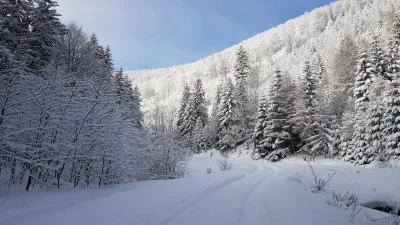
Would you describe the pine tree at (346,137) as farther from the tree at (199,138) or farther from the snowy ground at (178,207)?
the tree at (199,138)

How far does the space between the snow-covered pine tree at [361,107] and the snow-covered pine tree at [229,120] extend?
59.6 feet

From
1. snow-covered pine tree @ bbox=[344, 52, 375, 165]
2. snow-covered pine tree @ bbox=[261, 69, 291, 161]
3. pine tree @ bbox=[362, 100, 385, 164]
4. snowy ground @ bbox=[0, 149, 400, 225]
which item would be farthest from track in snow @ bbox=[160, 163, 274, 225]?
snow-covered pine tree @ bbox=[261, 69, 291, 161]

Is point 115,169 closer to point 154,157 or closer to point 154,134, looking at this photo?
point 154,157

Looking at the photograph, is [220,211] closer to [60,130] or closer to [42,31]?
[60,130]

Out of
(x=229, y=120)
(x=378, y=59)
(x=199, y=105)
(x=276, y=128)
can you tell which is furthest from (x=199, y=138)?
(x=378, y=59)

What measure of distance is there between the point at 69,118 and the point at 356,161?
24.8 metres

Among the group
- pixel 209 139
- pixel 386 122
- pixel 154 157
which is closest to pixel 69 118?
pixel 154 157

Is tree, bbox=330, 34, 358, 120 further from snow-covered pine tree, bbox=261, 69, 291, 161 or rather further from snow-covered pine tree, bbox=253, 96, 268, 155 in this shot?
snow-covered pine tree, bbox=253, 96, 268, 155

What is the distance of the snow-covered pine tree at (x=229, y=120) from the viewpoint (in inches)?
1750

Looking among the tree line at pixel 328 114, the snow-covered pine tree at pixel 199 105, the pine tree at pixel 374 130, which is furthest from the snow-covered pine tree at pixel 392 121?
the snow-covered pine tree at pixel 199 105

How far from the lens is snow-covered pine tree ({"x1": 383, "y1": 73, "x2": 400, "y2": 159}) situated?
20.5 metres

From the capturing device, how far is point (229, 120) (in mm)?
44875

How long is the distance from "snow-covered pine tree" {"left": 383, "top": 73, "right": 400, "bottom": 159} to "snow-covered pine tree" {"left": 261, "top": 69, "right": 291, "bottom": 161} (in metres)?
13.5

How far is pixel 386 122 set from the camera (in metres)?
21.5
